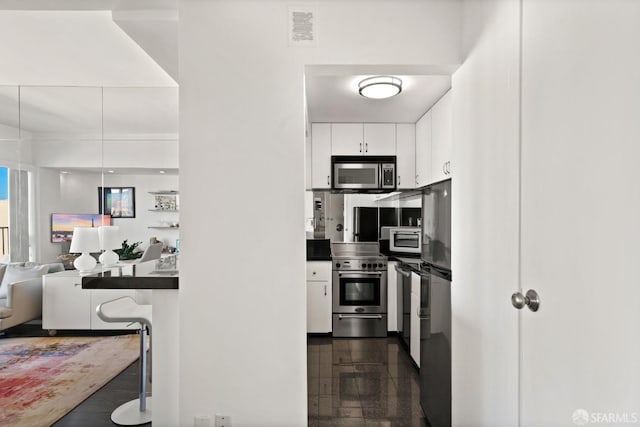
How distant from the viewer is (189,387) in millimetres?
1622

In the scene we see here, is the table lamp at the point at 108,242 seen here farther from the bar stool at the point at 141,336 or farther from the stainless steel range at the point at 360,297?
the stainless steel range at the point at 360,297

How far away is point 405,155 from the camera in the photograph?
4.00m

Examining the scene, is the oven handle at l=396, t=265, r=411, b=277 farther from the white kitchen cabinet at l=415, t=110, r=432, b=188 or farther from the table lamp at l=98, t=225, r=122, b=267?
the table lamp at l=98, t=225, r=122, b=267

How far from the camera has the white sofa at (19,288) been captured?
376 centimetres

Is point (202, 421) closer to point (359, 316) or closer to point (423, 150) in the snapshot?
point (359, 316)

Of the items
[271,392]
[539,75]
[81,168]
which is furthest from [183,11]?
[81,168]

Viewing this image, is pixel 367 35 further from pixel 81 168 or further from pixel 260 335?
pixel 81 168

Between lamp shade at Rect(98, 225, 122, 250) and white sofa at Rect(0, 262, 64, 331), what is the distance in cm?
→ 83

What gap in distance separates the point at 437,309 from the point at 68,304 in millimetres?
4128

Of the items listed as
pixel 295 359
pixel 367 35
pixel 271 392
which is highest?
pixel 367 35

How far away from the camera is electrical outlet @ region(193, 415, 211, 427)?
1.60 m

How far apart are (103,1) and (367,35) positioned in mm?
1337

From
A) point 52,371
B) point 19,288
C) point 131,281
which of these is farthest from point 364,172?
point 19,288

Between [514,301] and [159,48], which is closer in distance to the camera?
[514,301]
